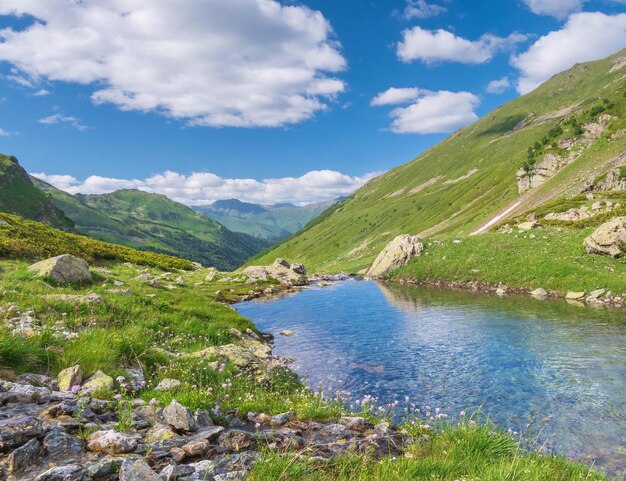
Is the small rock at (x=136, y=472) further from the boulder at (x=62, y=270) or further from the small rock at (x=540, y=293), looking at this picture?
the small rock at (x=540, y=293)

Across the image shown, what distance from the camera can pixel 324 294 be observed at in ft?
169

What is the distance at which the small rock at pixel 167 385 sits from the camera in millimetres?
10047

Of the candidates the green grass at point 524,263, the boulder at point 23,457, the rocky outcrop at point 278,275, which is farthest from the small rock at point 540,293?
the boulder at point 23,457

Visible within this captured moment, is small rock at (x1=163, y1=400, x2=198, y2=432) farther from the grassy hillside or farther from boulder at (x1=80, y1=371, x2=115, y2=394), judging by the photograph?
the grassy hillside

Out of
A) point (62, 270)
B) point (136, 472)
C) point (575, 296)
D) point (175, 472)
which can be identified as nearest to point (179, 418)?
point (175, 472)

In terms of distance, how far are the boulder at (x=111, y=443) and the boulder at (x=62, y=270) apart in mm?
20565

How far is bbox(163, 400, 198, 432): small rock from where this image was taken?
25.0 feet

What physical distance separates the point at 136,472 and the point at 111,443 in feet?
4.45

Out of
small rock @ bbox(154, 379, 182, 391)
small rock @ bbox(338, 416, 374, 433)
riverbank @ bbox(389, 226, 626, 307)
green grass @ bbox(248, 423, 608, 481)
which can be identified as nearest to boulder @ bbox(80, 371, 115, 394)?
small rock @ bbox(154, 379, 182, 391)

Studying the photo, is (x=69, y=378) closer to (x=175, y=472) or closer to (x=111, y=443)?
(x=111, y=443)

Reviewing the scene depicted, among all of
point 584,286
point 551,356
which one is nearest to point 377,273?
point 584,286

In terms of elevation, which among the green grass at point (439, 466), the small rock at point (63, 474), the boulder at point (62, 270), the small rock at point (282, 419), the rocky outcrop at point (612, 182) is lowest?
the small rock at point (282, 419)

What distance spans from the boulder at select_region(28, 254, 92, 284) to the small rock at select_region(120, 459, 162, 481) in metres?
22.0

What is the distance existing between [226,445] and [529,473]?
5.31 meters
